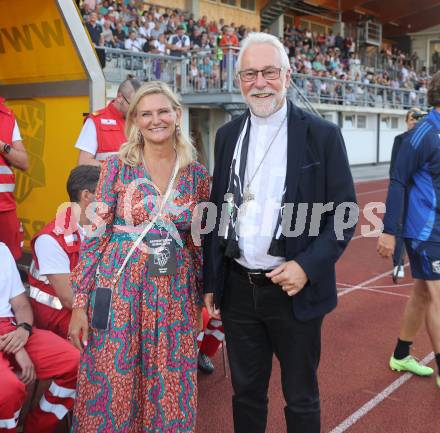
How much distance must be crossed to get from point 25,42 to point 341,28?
29.6m

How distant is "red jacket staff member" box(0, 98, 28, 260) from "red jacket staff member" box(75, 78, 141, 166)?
1.63 ft

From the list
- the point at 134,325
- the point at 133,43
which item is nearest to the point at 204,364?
the point at 134,325

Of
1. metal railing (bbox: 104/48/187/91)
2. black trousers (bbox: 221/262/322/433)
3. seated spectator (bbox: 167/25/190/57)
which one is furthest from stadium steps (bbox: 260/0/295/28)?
black trousers (bbox: 221/262/322/433)

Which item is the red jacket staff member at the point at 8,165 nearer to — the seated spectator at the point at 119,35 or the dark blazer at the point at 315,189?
the dark blazer at the point at 315,189

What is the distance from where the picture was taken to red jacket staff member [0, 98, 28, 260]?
13.6ft

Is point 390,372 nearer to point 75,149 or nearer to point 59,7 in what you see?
point 75,149

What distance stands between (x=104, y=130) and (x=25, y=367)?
7.31 feet

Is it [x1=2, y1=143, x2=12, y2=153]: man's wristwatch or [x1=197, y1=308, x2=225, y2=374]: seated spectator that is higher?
[x1=2, y1=143, x2=12, y2=153]: man's wristwatch

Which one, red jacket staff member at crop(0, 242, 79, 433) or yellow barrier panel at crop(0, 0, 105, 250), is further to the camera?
yellow barrier panel at crop(0, 0, 105, 250)

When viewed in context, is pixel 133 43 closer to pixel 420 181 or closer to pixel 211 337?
pixel 211 337

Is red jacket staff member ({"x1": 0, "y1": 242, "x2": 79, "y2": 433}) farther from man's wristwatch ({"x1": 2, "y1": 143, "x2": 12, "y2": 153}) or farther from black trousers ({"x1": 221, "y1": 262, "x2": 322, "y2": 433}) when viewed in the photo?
man's wristwatch ({"x1": 2, "y1": 143, "x2": 12, "y2": 153})

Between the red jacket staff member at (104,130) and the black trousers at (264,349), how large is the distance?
2.31 meters

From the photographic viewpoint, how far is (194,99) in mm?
16844

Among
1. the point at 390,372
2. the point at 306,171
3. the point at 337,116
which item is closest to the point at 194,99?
the point at 337,116
